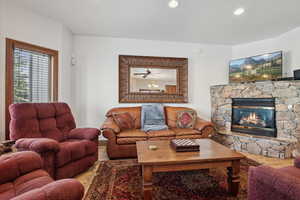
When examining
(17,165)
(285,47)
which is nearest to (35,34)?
(17,165)

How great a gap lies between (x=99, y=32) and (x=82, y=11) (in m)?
0.72

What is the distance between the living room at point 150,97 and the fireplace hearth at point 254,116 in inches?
0.9

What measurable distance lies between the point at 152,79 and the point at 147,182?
99.3 inches

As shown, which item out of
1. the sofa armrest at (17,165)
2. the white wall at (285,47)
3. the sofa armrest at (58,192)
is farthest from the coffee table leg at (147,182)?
the white wall at (285,47)

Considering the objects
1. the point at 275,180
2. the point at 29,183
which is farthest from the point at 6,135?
the point at 275,180

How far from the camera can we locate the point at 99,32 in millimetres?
3217

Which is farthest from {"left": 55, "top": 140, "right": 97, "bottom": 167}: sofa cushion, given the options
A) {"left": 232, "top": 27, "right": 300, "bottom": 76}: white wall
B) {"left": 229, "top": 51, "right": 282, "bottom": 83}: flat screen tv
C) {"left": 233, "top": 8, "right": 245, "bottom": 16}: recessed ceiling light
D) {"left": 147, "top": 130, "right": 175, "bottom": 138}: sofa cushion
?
{"left": 232, "top": 27, "right": 300, "bottom": 76}: white wall

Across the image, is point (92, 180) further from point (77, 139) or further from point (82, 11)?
point (82, 11)

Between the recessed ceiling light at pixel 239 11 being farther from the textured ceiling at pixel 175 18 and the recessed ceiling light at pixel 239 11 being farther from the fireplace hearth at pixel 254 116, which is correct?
the fireplace hearth at pixel 254 116

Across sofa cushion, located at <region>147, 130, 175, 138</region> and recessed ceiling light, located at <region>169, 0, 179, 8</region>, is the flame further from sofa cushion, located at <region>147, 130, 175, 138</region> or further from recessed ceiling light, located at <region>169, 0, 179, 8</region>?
recessed ceiling light, located at <region>169, 0, 179, 8</region>

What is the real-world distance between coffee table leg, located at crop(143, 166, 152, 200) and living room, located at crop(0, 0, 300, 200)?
0.05 feet

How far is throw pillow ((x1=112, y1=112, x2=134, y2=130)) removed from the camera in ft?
9.59

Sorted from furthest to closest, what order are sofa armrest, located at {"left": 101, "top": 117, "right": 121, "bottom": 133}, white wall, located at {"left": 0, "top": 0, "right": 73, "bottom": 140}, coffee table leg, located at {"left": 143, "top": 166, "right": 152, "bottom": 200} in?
1. sofa armrest, located at {"left": 101, "top": 117, "right": 121, "bottom": 133}
2. white wall, located at {"left": 0, "top": 0, "right": 73, "bottom": 140}
3. coffee table leg, located at {"left": 143, "top": 166, "right": 152, "bottom": 200}

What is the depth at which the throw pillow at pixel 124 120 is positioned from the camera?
9.59ft
